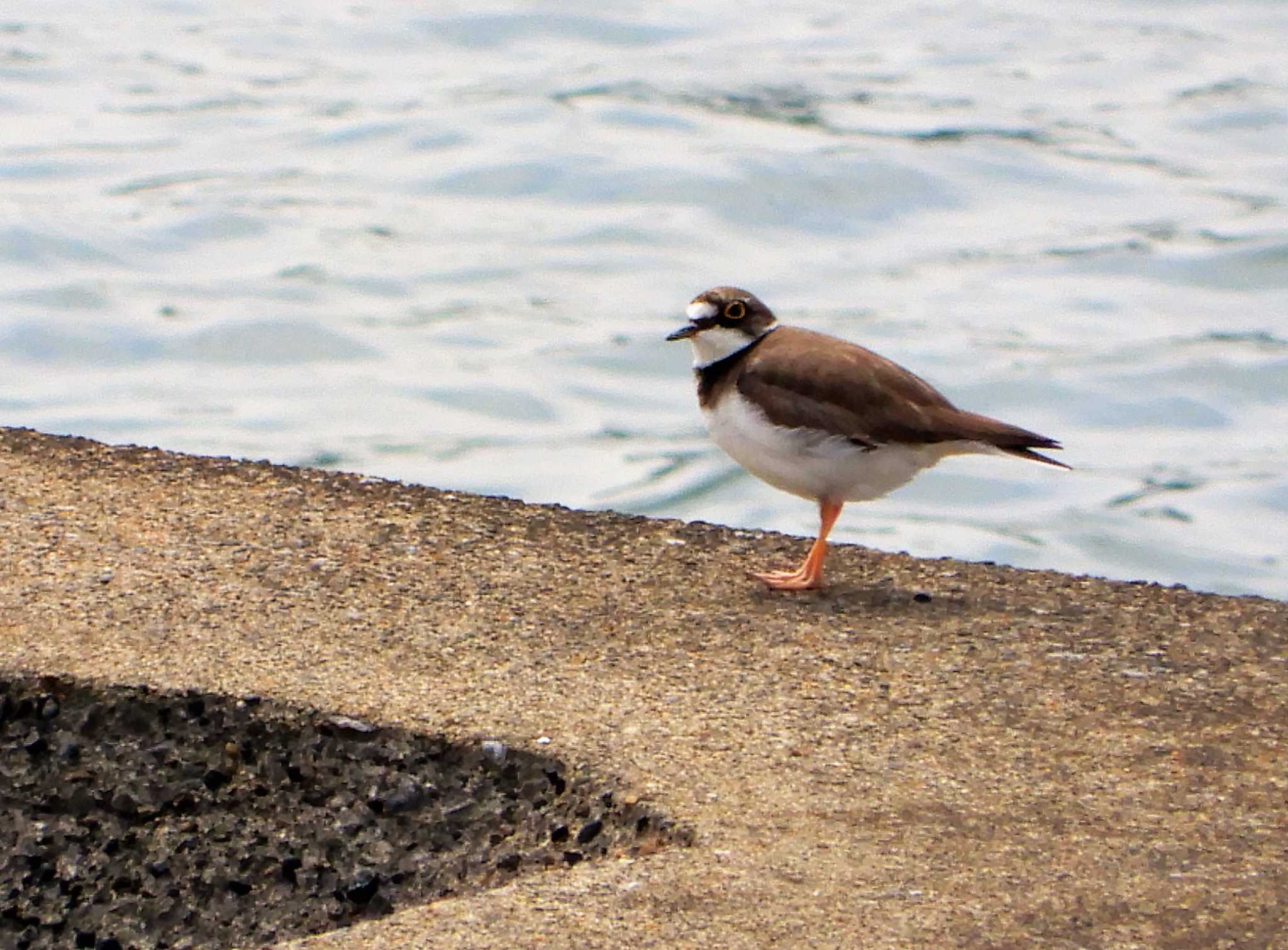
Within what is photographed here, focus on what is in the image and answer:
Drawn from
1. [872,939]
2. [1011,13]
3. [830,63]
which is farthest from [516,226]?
[872,939]

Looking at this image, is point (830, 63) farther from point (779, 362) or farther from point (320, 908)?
point (320, 908)

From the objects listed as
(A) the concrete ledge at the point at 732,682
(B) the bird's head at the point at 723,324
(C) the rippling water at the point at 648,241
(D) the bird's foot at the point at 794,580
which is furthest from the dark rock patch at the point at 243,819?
(C) the rippling water at the point at 648,241

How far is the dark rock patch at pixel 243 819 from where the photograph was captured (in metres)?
3.99

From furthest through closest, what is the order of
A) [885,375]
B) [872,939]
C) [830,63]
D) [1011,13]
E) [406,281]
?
[1011,13] < [830,63] < [406,281] < [885,375] < [872,939]

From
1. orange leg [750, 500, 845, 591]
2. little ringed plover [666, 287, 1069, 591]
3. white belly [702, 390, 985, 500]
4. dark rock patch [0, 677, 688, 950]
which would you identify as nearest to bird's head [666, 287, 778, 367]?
little ringed plover [666, 287, 1069, 591]

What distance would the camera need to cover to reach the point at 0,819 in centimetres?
418

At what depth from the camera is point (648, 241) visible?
1273cm

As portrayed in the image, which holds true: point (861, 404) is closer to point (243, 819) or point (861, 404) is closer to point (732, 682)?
point (732, 682)

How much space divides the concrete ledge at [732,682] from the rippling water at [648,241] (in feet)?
13.6

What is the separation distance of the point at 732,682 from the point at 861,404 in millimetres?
986

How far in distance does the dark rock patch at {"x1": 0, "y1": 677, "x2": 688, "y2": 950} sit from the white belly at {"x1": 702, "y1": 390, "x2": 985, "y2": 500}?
143 centimetres

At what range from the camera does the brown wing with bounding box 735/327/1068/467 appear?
5.24 m

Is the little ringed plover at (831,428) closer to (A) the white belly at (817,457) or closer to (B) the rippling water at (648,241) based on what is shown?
(A) the white belly at (817,457)

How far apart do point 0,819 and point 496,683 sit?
1.07 meters
